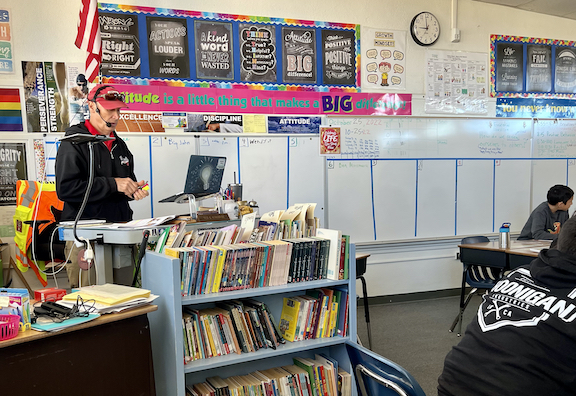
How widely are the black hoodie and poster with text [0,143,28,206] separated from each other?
3.80 meters

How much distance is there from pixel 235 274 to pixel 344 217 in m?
2.76

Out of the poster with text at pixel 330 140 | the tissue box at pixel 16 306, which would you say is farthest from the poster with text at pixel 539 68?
the tissue box at pixel 16 306

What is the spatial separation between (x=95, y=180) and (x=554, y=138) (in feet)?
17.1

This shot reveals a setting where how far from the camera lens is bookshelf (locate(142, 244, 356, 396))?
7.25 feet

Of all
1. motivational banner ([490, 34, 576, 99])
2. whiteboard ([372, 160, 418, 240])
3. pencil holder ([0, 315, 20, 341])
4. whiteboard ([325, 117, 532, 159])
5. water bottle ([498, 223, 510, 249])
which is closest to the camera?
pencil holder ([0, 315, 20, 341])

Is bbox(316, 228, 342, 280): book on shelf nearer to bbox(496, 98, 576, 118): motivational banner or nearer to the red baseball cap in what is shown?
the red baseball cap

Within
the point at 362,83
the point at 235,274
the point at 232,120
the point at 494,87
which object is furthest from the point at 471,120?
the point at 235,274

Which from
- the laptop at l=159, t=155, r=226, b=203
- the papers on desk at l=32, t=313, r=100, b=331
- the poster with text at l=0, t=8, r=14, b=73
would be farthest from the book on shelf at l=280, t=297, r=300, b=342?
the poster with text at l=0, t=8, r=14, b=73

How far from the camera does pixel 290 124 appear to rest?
192 inches

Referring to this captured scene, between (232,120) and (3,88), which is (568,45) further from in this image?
(3,88)

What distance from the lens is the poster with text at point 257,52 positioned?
186 inches

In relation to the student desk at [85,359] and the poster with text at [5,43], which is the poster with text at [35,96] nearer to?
the poster with text at [5,43]

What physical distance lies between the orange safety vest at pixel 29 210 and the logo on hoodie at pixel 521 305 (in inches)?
130

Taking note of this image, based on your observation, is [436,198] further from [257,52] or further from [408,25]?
[257,52]
